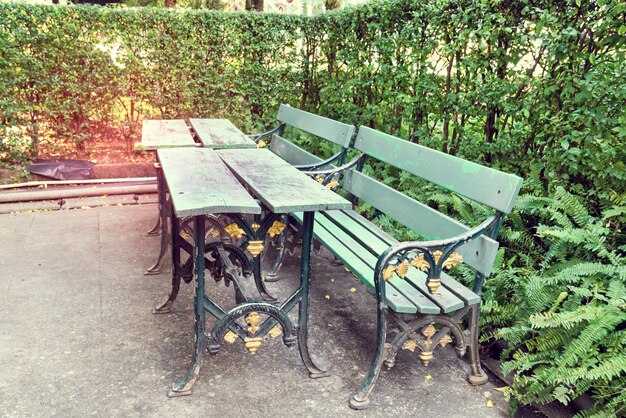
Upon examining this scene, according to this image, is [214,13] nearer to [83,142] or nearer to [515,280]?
[83,142]

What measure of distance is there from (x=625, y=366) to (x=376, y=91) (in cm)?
407

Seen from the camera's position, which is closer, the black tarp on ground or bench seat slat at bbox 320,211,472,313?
bench seat slat at bbox 320,211,472,313

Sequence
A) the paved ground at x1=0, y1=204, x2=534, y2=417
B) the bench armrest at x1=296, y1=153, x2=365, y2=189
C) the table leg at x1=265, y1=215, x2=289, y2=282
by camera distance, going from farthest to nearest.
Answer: the table leg at x1=265, y1=215, x2=289, y2=282
the bench armrest at x1=296, y1=153, x2=365, y2=189
the paved ground at x1=0, y1=204, x2=534, y2=417

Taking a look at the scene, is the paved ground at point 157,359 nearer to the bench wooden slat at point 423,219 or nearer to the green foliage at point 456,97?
the green foliage at point 456,97

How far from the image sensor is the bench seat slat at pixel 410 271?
9.09ft

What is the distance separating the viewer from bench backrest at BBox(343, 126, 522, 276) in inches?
106

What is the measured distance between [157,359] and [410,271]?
1.61m

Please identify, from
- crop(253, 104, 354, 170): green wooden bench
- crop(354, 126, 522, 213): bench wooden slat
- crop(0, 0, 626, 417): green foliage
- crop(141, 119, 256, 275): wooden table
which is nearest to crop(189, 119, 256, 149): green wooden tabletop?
crop(141, 119, 256, 275): wooden table

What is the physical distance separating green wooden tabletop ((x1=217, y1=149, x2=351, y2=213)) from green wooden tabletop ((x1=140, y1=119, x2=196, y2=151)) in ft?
1.49

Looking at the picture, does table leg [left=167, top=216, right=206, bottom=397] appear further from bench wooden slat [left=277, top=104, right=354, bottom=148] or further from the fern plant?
bench wooden slat [left=277, top=104, right=354, bottom=148]

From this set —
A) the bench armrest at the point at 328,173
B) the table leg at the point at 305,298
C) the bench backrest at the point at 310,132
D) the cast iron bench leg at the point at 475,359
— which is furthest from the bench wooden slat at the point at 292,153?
the cast iron bench leg at the point at 475,359

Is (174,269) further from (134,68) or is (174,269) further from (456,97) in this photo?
(134,68)

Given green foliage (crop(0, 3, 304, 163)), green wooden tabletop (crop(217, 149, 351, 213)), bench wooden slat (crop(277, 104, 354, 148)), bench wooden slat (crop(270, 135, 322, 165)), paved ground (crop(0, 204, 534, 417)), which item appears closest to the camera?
green wooden tabletop (crop(217, 149, 351, 213))

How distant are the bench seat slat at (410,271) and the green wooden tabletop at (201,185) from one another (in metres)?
0.97
